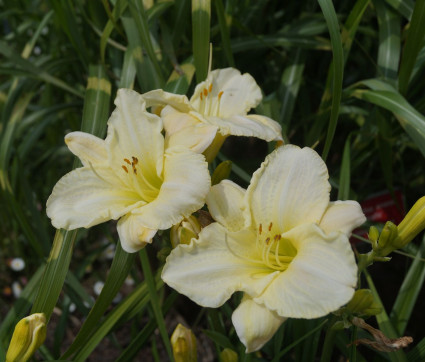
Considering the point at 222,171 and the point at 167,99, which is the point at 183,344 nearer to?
the point at 222,171

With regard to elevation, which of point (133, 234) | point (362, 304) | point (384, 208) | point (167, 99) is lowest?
point (384, 208)

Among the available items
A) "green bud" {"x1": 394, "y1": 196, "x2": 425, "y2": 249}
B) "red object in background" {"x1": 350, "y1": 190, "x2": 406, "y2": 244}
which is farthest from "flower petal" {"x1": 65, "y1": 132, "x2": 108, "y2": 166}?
"red object in background" {"x1": 350, "y1": 190, "x2": 406, "y2": 244}

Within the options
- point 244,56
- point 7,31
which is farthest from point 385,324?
point 7,31

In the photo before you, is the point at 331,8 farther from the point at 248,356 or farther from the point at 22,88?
the point at 22,88

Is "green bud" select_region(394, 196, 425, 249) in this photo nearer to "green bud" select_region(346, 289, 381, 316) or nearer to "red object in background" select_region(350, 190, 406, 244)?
"green bud" select_region(346, 289, 381, 316)

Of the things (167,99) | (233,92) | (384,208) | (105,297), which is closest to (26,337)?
(105,297)

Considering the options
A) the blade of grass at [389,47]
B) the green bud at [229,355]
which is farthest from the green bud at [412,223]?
the blade of grass at [389,47]

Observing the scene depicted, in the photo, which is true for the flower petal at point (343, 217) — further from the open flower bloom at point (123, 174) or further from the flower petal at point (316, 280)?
the open flower bloom at point (123, 174)
